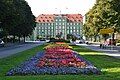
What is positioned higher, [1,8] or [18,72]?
[1,8]

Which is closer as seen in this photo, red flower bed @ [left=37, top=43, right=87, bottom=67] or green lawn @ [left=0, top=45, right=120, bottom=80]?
green lawn @ [left=0, top=45, right=120, bottom=80]

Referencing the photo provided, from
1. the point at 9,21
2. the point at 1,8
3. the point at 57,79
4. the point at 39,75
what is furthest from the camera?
the point at 9,21

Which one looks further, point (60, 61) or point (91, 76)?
point (60, 61)

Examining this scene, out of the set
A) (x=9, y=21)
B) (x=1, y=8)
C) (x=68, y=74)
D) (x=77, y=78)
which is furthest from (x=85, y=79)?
(x=9, y=21)

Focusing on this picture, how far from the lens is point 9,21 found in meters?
83.0

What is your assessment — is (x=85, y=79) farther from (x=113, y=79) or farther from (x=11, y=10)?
(x=11, y=10)

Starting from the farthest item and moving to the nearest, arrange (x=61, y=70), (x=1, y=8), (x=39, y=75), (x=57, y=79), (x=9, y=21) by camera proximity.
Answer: (x=9, y=21) → (x=1, y=8) → (x=61, y=70) → (x=39, y=75) → (x=57, y=79)

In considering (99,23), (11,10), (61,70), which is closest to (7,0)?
(11,10)

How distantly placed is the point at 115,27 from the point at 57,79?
64.5 meters

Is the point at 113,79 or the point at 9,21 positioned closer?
the point at 113,79

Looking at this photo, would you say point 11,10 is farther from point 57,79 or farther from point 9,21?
point 57,79

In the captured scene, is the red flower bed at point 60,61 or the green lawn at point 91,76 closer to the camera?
the green lawn at point 91,76

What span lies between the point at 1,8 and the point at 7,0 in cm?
613

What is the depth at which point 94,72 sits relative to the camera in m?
16.8
